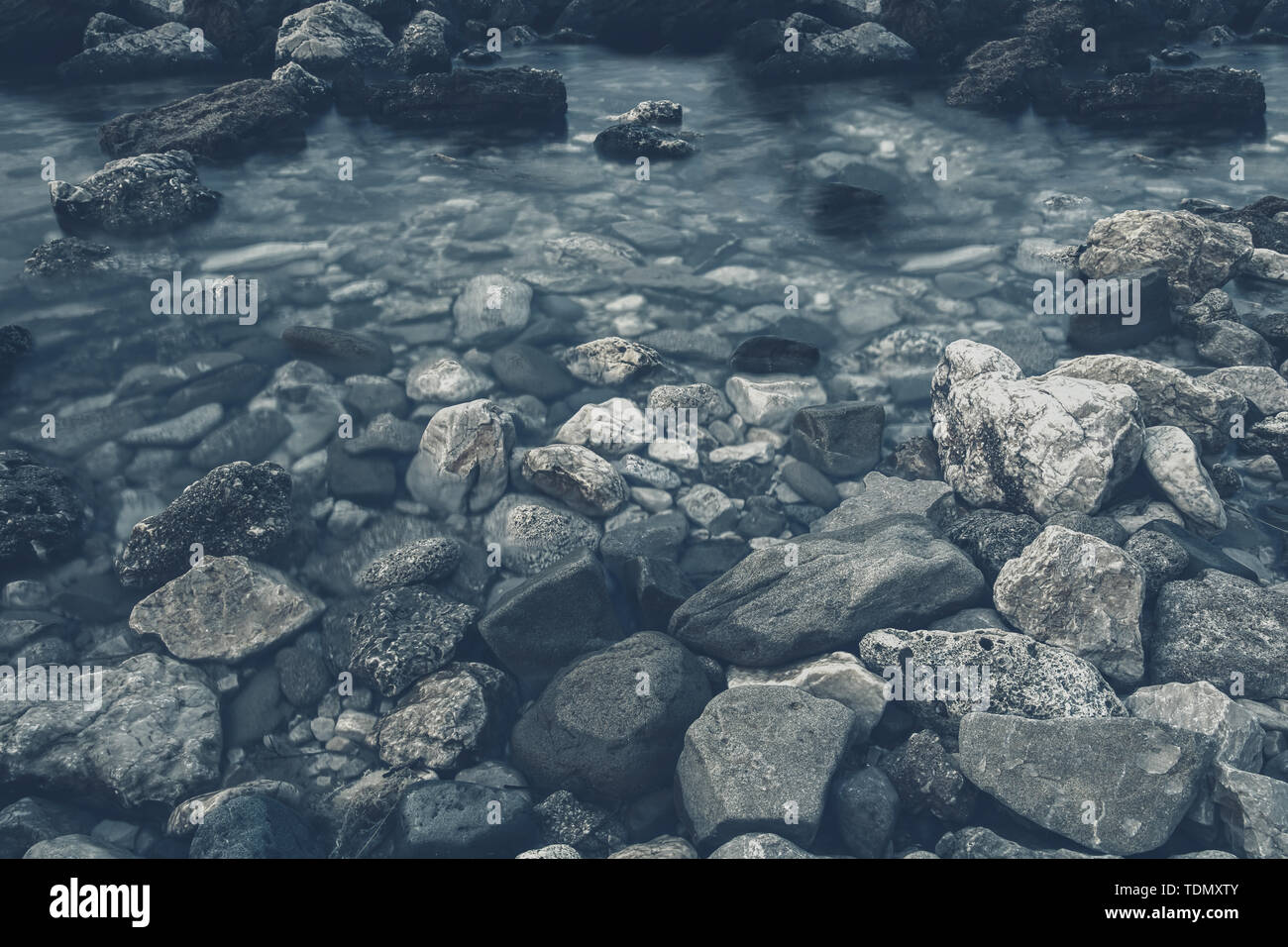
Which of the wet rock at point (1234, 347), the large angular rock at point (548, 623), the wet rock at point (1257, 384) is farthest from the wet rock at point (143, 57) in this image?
the wet rock at point (1257, 384)

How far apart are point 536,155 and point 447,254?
12.3ft

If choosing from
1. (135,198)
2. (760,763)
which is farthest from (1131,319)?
(135,198)

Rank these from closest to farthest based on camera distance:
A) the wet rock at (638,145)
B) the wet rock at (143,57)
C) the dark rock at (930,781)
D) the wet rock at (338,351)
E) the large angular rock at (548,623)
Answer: the dark rock at (930,781), the large angular rock at (548,623), the wet rock at (338,351), the wet rock at (638,145), the wet rock at (143,57)

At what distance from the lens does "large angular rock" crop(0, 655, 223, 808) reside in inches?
222

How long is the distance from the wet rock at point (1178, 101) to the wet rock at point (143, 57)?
16585 millimetres

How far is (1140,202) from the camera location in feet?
39.6

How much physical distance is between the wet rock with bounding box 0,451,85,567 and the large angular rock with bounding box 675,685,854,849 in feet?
17.6

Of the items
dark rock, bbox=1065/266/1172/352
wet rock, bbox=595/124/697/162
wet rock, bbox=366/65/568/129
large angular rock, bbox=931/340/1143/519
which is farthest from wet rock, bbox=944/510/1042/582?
wet rock, bbox=366/65/568/129

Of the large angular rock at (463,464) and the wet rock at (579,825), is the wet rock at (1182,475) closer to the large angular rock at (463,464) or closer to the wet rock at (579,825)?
the wet rock at (579,825)

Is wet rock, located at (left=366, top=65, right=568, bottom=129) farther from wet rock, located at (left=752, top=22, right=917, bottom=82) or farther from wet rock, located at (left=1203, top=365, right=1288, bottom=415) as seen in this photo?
wet rock, located at (left=1203, top=365, right=1288, bottom=415)

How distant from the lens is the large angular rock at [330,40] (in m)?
15.8

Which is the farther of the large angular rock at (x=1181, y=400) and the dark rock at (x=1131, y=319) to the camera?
the dark rock at (x=1131, y=319)

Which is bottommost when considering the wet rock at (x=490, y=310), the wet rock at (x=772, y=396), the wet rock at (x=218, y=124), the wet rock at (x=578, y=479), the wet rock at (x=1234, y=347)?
the wet rock at (x=578, y=479)
